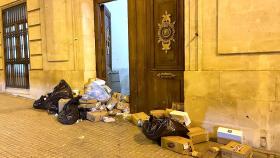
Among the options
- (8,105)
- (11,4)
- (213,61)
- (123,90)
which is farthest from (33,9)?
(213,61)

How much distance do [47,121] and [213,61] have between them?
3491 mm

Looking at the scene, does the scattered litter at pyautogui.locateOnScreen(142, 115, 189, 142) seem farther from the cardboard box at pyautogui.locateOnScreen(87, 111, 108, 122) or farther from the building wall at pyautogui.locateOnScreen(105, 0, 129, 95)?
the building wall at pyautogui.locateOnScreen(105, 0, 129, 95)

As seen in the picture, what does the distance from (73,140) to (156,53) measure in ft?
7.50

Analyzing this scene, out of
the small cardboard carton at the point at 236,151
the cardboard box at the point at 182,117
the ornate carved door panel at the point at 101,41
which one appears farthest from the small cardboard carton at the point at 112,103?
the small cardboard carton at the point at 236,151

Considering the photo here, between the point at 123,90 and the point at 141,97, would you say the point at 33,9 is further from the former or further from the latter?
the point at 141,97

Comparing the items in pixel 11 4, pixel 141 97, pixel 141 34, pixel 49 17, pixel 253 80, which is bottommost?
pixel 141 97

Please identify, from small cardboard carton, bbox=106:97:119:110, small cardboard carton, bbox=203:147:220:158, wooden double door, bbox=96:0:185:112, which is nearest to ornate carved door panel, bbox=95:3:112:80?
small cardboard carton, bbox=106:97:119:110

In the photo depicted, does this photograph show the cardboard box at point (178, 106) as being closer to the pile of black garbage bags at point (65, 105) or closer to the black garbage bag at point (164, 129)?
the black garbage bag at point (164, 129)

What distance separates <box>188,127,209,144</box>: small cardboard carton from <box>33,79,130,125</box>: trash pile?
1836 millimetres

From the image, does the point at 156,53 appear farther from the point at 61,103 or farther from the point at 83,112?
the point at 61,103

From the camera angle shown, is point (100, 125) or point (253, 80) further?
point (100, 125)

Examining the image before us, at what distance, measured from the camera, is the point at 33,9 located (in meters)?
7.21

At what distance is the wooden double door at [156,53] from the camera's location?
4461 mm

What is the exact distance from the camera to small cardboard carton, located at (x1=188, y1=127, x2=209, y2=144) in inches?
140
